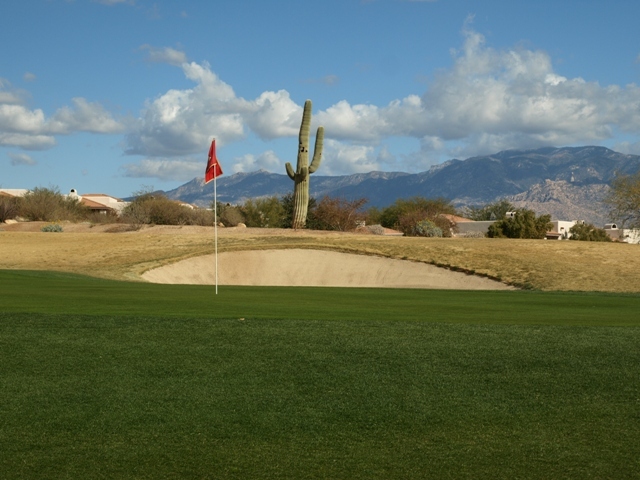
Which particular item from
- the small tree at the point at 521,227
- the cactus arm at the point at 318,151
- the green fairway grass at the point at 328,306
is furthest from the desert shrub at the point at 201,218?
the green fairway grass at the point at 328,306

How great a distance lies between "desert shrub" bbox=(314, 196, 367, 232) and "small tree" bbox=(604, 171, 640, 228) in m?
20.4

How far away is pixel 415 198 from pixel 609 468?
10582 centimetres

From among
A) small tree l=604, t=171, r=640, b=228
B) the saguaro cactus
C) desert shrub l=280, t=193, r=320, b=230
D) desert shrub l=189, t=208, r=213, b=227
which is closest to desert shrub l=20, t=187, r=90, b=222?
desert shrub l=189, t=208, r=213, b=227

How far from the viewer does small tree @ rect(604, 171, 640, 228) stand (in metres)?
68.1

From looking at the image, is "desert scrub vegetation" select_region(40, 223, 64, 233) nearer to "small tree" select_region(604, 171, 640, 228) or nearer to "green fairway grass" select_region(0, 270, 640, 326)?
"green fairway grass" select_region(0, 270, 640, 326)

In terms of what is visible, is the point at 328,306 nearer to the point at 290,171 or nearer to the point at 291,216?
the point at 290,171

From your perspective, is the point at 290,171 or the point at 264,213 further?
the point at 264,213

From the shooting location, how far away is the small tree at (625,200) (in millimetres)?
68125

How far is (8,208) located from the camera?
70938 mm

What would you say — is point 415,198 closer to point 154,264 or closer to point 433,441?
point 154,264

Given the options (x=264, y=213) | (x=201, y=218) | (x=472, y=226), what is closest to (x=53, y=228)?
(x=201, y=218)

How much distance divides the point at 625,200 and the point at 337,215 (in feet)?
78.5

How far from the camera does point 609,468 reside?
7.13 m

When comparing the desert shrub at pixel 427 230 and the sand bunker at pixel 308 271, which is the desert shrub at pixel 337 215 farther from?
the sand bunker at pixel 308 271
